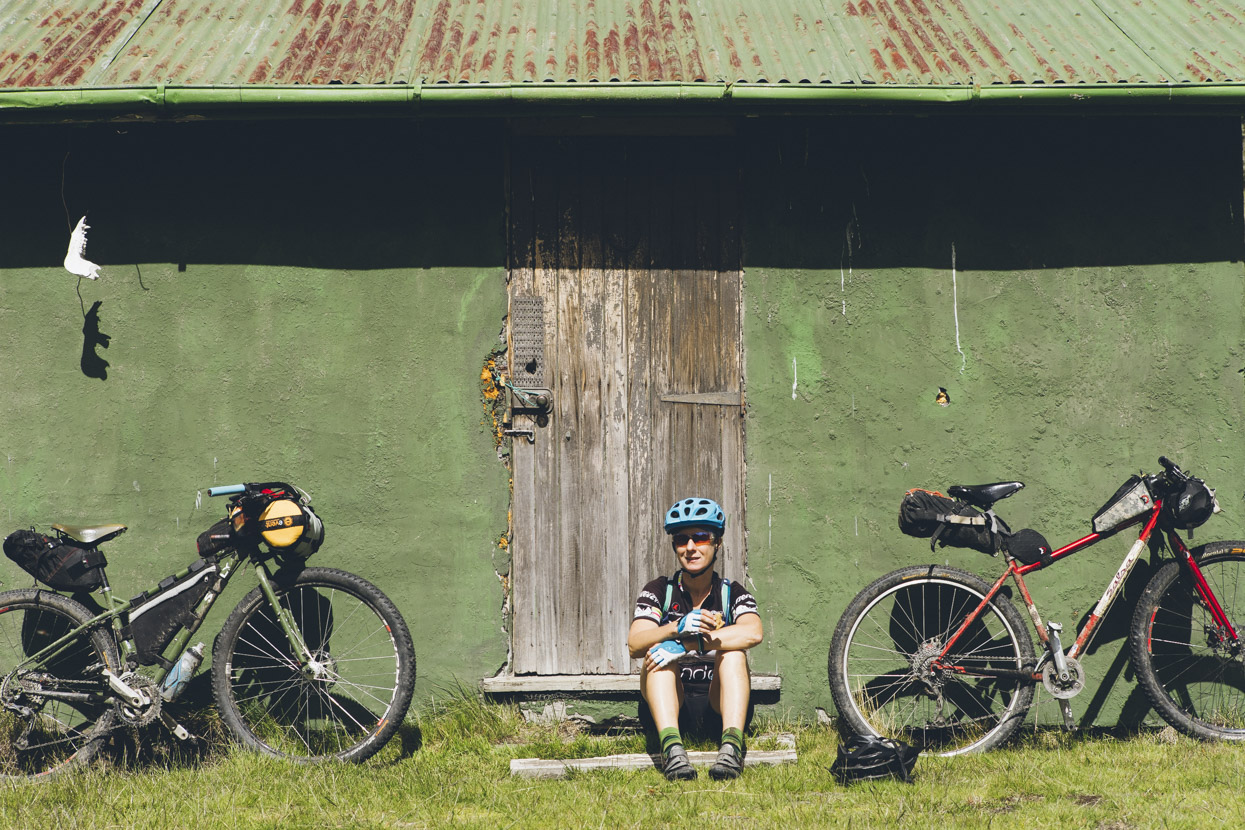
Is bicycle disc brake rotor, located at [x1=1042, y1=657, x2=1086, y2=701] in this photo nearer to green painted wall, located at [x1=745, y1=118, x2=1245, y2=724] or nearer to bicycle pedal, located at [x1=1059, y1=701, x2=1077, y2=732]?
bicycle pedal, located at [x1=1059, y1=701, x2=1077, y2=732]

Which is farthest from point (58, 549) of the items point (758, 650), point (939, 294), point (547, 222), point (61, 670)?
point (939, 294)

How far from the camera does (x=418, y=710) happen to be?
506cm

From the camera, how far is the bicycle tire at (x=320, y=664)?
15.3 feet

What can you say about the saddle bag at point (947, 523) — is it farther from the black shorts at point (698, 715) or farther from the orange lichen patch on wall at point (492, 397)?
the orange lichen patch on wall at point (492, 397)

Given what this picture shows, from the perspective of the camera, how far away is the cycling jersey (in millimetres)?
4551

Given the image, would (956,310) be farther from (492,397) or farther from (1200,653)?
(492,397)

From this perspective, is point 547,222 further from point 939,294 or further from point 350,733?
point 350,733

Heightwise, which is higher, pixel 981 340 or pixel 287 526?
pixel 981 340

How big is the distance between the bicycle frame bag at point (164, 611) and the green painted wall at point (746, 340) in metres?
0.42

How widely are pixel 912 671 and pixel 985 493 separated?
0.91m

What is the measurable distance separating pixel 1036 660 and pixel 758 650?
1293 mm

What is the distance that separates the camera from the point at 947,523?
4.74 meters

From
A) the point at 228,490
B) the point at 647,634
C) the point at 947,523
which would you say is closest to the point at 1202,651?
the point at 947,523

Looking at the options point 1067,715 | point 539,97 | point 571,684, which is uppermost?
point 539,97
